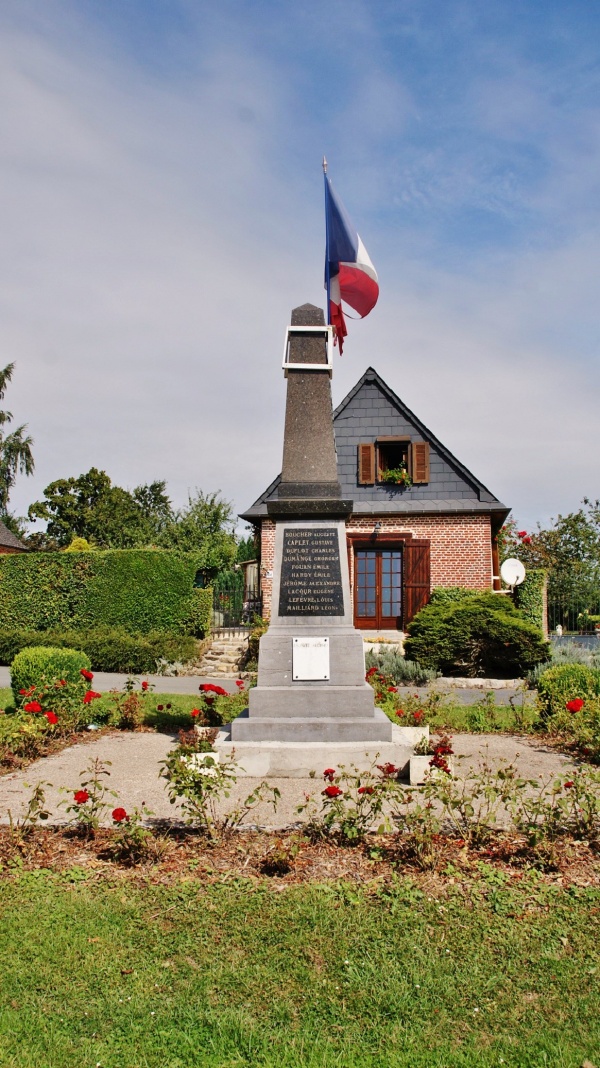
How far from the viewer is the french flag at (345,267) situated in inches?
385

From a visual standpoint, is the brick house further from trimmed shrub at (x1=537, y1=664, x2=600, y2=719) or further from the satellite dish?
trimmed shrub at (x1=537, y1=664, x2=600, y2=719)

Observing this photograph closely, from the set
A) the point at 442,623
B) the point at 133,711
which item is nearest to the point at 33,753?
the point at 133,711

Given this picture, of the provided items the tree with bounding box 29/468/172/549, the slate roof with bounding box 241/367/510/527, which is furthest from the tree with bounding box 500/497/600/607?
the tree with bounding box 29/468/172/549

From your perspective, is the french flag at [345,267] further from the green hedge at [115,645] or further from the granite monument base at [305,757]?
the green hedge at [115,645]

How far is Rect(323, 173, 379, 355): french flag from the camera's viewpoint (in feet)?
32.1

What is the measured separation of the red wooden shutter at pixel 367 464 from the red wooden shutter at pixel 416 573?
2140 millimetres

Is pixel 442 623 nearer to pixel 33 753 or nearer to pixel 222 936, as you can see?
pixel 33 753

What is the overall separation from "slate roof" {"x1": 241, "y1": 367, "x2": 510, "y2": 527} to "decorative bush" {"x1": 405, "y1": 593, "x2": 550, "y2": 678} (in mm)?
5835

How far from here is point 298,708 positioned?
265 inches

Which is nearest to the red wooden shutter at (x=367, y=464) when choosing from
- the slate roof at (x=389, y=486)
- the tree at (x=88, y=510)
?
the slate roof at (x=389, y=486)

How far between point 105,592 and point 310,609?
13316mm

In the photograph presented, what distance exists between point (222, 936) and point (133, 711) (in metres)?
5.74

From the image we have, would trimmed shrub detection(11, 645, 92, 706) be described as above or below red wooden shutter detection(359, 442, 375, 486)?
below

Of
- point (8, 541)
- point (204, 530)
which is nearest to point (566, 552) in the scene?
point (204, 530)
